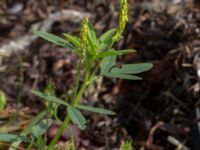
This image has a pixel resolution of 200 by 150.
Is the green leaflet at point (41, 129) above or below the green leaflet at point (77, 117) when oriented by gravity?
below

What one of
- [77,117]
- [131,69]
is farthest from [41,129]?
[131,69]

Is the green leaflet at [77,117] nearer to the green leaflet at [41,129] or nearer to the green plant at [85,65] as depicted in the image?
the green plant at [85,65]

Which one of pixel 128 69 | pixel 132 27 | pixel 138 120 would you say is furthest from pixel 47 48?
pixel 128 69

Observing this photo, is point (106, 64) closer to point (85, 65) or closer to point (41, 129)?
point (85, 65)

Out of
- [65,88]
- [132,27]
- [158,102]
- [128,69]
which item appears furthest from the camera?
[132,27]

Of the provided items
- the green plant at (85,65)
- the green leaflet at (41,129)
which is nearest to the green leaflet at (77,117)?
the green plant at (85,65)

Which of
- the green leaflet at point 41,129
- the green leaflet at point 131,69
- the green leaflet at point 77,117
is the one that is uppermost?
the green leaflet at point 131,69

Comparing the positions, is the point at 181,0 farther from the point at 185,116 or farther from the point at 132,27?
the point at 185,116

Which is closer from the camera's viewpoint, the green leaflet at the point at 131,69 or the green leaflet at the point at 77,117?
the green leaflet at the point at 77,117

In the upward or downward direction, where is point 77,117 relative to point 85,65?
downward
